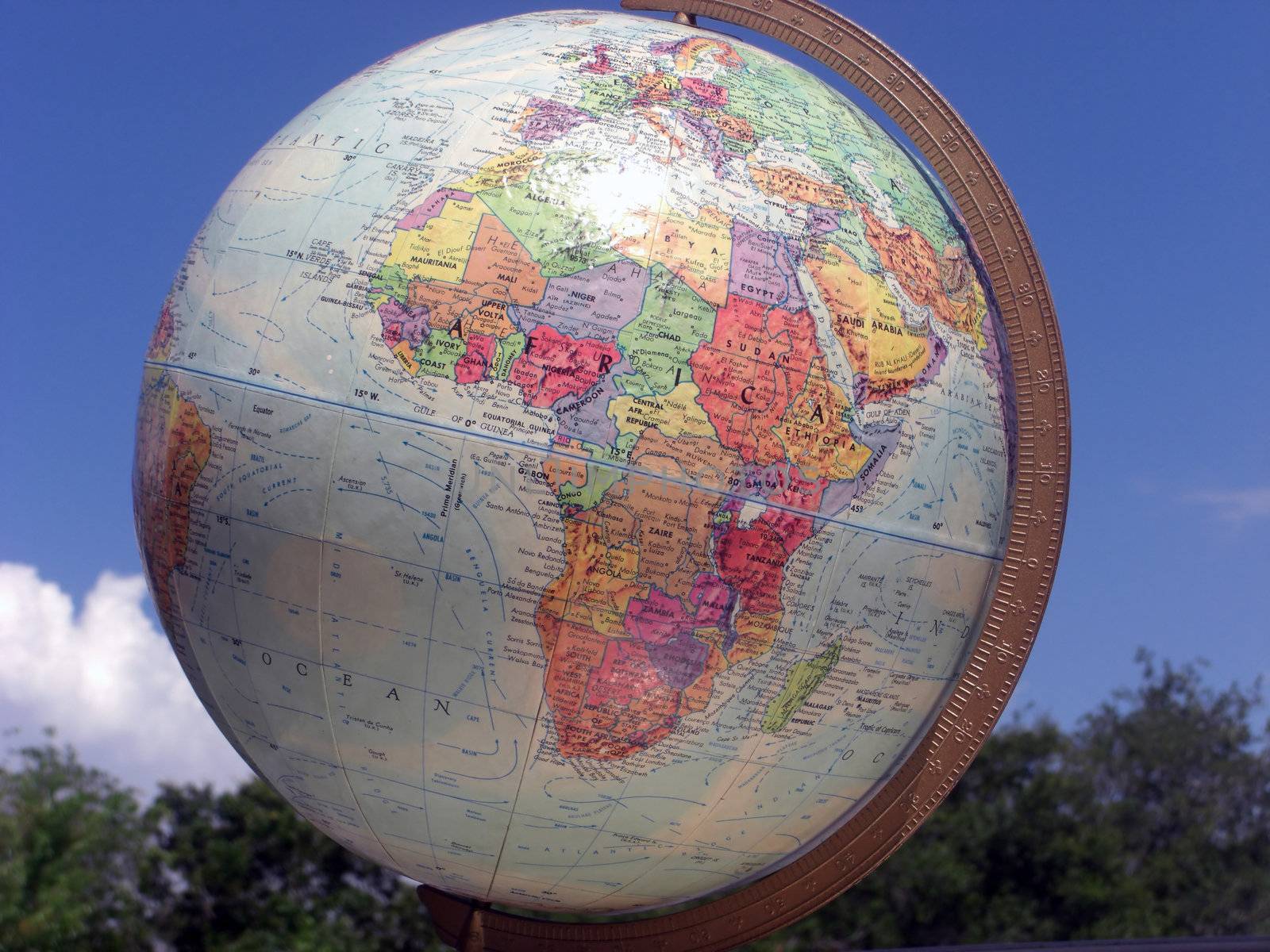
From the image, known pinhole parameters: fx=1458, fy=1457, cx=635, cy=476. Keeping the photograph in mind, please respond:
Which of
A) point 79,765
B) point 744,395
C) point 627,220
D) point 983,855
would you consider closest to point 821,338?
point 744,395

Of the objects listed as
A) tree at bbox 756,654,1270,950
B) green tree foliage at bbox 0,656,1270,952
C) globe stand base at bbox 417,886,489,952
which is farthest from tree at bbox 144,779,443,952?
globe stand base at bbox 417,886,489,952

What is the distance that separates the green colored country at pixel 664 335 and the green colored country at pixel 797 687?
97 cm

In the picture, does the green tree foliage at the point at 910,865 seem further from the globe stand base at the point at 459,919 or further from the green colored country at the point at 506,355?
the green colored country at the point at 506,355

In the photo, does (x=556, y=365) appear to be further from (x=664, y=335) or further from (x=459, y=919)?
(x=459, y=919)

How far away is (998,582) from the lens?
4.97 metres

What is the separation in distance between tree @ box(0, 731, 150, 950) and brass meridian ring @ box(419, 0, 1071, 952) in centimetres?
721

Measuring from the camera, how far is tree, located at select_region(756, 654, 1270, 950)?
15.0 meters

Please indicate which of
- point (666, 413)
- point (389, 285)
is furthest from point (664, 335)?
point (389, 285)

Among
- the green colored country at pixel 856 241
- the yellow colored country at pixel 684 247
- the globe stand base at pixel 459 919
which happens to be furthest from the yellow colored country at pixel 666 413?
the globe stand base at pixel 459 919

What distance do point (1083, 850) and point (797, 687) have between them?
A: 12216 millimetres

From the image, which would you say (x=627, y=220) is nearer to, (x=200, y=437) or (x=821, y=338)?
(x=821, y=338)

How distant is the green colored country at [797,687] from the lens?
4473mm

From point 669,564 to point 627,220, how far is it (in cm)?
103

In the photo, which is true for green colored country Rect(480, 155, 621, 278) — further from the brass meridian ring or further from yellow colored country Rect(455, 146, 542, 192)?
the brass meridian ring
